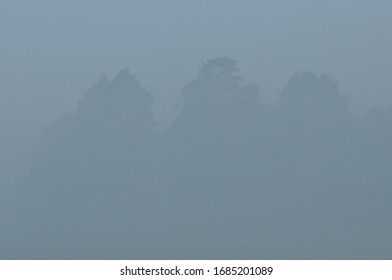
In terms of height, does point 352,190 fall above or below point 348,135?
below

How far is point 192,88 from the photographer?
1456 centimetres

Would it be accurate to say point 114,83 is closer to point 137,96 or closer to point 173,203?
point 137,96

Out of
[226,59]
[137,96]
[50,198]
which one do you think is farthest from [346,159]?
[50,198]

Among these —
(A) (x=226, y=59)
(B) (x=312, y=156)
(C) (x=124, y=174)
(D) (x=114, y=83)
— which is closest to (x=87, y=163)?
(C) (x=124, y=174)

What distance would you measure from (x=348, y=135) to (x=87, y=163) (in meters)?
→ 5.32

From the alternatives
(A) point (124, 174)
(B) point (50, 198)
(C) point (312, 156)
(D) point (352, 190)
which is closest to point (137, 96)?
(A) point (124, 174)

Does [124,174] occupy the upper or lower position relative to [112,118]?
lower

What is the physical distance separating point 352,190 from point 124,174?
4.58m

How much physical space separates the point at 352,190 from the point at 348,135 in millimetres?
1122

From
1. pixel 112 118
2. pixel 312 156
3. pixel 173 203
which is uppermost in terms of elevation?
pixel 112 118

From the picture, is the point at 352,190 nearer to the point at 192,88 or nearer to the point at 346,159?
the point at 346,159

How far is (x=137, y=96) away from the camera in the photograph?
576 inches

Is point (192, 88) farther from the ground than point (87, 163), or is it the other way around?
point (192, 88)

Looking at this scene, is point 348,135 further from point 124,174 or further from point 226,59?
point 124,174
